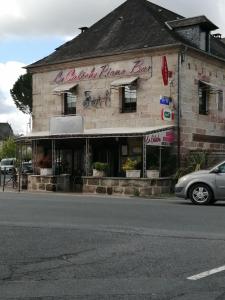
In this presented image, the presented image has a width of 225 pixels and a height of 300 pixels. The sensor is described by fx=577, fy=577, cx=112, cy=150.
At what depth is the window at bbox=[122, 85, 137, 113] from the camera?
88.1 feet

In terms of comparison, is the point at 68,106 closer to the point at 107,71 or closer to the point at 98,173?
the point at 107,71

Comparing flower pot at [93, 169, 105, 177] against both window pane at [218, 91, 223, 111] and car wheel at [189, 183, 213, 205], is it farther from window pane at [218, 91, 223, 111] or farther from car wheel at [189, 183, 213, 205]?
car wheel at [189, 183, 213, 205]

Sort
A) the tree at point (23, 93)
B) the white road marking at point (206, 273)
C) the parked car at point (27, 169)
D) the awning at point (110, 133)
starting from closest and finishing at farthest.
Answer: the white road marking at point (206, 273) → the awning at point (110, 133) → the parked car at point (27, 169) → the tree at point (23, 93)

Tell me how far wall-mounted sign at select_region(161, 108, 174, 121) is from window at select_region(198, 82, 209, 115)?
2.83m

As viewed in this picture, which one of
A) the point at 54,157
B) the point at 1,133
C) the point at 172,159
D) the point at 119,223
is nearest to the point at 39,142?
the point at 54,157

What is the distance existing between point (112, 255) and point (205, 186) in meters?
9.81

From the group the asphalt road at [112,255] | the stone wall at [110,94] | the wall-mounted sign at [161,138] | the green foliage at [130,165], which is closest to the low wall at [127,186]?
the green foliage at [130,165]

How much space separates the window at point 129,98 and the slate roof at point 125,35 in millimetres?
1781

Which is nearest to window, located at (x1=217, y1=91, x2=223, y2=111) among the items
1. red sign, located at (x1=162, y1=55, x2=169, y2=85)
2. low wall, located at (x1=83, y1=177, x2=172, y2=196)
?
red sign, located at (x1=162, y1=55, x2=169, y2=85)

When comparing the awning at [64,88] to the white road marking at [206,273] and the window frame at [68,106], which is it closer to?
the window frame at [68,106]

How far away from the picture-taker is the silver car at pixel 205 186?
1772 cm

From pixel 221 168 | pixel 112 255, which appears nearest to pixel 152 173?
pixel 221 168

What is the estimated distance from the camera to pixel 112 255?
860 centimetres

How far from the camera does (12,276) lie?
23.6 feet
